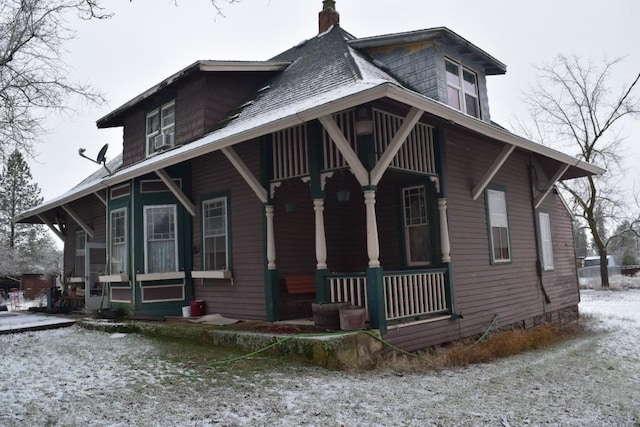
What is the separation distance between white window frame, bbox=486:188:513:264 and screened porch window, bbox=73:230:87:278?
35.2 ft

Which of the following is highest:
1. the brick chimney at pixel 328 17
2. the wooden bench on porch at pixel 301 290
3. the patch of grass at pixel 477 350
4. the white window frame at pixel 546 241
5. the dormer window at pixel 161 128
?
the brick chimney at pixel 328 17

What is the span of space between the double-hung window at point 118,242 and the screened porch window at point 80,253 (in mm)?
3718

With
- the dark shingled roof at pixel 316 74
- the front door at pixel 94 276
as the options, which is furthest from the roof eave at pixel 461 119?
the front door at pixel 94 276

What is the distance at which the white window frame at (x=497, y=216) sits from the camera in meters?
9.52

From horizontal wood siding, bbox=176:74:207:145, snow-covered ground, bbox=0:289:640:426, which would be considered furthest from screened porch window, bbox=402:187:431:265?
horizontal wood siding, bbox=176:74:207:145

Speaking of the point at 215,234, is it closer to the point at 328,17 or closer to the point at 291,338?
the point at 291,338

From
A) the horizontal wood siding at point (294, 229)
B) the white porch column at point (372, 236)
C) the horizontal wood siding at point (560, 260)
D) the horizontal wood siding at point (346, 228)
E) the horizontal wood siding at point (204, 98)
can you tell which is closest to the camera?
the white porch column at point (372, 236)

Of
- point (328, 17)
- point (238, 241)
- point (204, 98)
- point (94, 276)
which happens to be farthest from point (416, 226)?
point (94, 276)

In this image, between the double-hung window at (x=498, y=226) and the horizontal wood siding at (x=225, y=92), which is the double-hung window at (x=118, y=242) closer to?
the horizontal wood siding at (x=225, y=92)

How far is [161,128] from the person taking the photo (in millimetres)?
11211

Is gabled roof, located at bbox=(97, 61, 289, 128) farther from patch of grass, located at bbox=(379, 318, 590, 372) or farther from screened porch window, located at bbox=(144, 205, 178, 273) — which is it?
patch of grass, located at bbox=(379, 318, 590, 372)

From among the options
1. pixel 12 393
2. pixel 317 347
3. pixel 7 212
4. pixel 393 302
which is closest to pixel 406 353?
pixel 393 302

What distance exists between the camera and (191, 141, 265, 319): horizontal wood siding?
8312 millimetres

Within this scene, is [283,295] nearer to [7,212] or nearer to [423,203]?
[423,203]
